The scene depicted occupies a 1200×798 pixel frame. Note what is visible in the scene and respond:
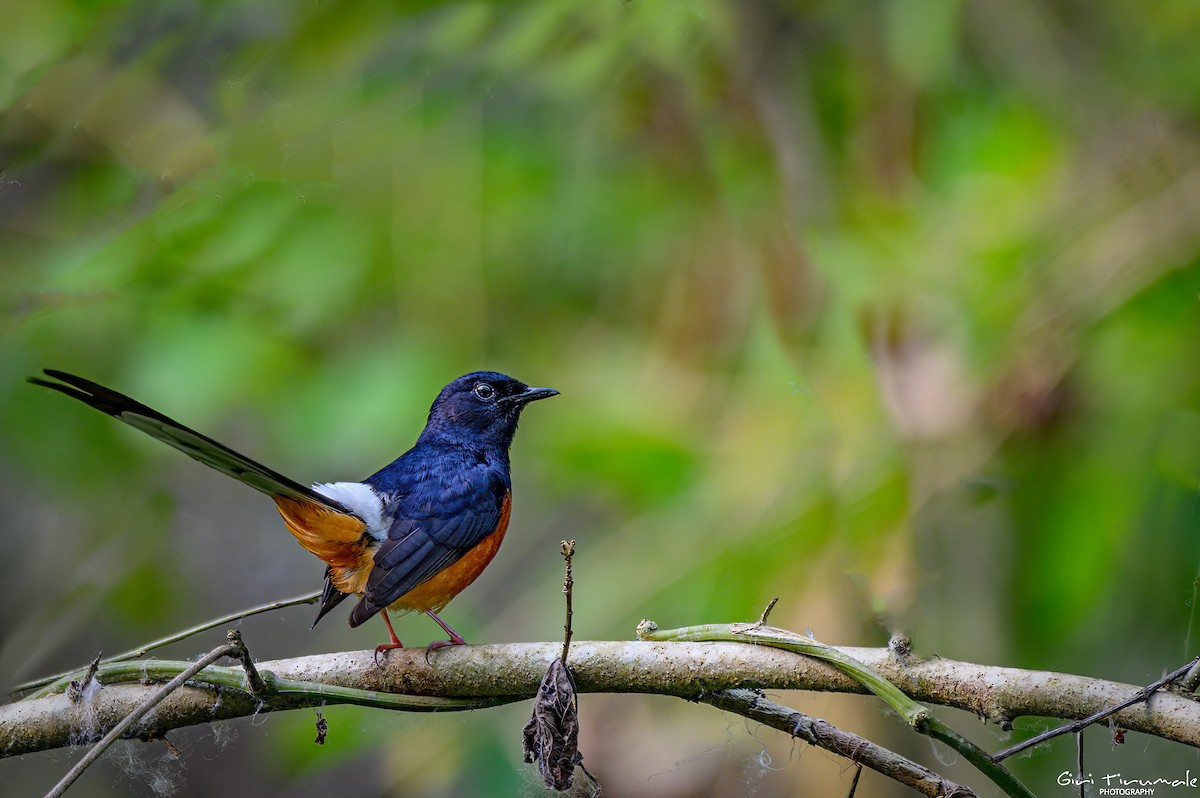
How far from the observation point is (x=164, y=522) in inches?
105

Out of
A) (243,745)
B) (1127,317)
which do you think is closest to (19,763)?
(243,745)

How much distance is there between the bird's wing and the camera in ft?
6.11

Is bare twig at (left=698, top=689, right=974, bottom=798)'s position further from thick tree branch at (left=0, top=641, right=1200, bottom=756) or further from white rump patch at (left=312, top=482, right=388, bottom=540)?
white rump patch at (left=312, top=482, right=388, bottom=540)

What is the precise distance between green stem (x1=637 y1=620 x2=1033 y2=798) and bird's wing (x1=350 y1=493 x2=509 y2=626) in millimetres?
558

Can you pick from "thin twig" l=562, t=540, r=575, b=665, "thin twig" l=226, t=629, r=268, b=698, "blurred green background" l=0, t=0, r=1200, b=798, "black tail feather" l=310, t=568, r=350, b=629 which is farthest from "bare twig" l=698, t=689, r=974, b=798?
"black tail feather" l=310, t=568, r=350, b=629

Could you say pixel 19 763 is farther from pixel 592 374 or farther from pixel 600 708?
pixel 592 374

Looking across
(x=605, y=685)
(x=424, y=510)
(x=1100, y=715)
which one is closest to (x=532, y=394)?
(x=424, y=510)

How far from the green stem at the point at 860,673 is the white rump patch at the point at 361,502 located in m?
0.68

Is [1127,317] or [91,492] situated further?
[91,492]

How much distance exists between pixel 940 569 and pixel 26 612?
86.2 inches

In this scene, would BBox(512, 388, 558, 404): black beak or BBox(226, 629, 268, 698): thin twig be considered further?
BBox(512, 388, 558, 404): black beak

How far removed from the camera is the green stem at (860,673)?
1298 millimetres

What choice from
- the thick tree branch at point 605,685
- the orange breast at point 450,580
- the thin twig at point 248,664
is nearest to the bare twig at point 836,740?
the thick tree branch at point 605,685

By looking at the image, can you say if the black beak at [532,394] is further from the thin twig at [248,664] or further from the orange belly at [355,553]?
the thin twig at [248,664]
